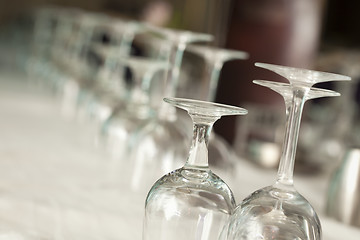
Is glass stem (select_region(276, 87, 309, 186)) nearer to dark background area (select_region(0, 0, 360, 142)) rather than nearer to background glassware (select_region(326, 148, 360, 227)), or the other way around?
background glassware (select_region(326, 148, 360, 227))

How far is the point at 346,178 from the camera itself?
4.56ft

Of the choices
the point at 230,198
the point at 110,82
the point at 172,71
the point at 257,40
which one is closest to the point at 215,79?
the point at 172,71

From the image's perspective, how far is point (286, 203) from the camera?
0.78m

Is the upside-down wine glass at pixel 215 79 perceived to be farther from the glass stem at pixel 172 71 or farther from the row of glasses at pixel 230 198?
the row of glasses at pixel 230 198

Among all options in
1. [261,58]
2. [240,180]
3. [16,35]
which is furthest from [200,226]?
[16,35]

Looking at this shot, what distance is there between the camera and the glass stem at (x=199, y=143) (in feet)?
2.62

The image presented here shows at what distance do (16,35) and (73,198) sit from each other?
6214 millimetres

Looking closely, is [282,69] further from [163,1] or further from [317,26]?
[163,1]

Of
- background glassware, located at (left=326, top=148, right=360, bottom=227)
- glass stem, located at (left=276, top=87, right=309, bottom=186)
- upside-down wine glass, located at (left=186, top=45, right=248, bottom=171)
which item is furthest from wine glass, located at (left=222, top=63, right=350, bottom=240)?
background glassware, located at (left=326, top=148, right=360, bottom=227)

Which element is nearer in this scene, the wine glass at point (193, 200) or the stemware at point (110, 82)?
the wine glass at point (193, 200)

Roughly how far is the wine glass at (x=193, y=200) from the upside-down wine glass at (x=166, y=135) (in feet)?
1.50

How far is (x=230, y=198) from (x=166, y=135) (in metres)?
0.46

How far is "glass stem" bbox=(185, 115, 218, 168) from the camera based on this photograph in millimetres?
798

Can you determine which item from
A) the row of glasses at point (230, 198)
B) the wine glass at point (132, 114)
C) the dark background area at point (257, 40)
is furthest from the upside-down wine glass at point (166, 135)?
the dark background area at point (257, 40)
